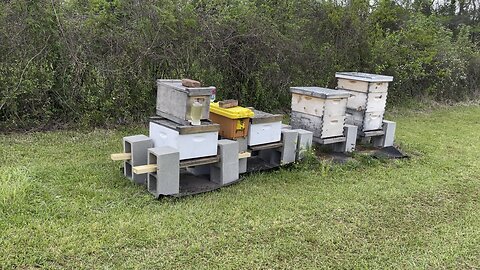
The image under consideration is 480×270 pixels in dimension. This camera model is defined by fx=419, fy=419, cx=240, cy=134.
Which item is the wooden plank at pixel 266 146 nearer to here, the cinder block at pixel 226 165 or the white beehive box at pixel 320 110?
the cinder block at pixel 226 165

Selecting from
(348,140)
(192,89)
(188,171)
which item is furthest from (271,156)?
(192,89)

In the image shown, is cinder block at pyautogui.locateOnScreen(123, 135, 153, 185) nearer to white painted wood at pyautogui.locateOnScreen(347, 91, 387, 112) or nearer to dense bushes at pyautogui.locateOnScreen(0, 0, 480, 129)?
dense bushes at pyautogui.locateOnScreen(0, 0, 480, 129)

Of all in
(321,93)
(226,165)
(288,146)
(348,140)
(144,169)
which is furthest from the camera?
(348,140)

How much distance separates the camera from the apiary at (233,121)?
4.11 meters

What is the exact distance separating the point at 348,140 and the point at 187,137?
7.73 feet

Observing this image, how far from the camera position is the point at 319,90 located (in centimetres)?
498

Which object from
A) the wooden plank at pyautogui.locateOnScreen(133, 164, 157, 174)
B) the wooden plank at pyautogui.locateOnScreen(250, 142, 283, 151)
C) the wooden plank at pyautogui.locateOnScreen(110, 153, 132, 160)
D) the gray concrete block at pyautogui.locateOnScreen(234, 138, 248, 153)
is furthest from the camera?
the wooden plank at pyautogui.locateOnScreen(250, 142, 283, 151)

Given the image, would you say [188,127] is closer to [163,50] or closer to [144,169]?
[144,169]

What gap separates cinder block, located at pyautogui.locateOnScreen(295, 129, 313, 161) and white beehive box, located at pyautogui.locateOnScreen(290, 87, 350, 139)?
0.66 feet

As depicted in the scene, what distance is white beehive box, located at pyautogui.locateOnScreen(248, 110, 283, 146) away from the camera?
4285 mm

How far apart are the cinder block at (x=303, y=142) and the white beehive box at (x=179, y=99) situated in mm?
1297

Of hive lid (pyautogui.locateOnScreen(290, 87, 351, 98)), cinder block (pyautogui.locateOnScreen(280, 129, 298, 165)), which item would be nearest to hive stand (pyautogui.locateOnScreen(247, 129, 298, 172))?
cinder block (pyautogui.locateOnScreen(280, 129, 298, 165))

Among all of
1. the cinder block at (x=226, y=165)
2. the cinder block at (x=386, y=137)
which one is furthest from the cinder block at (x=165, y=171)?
the cinder block at (x=386, y=137)

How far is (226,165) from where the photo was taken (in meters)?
3.98
